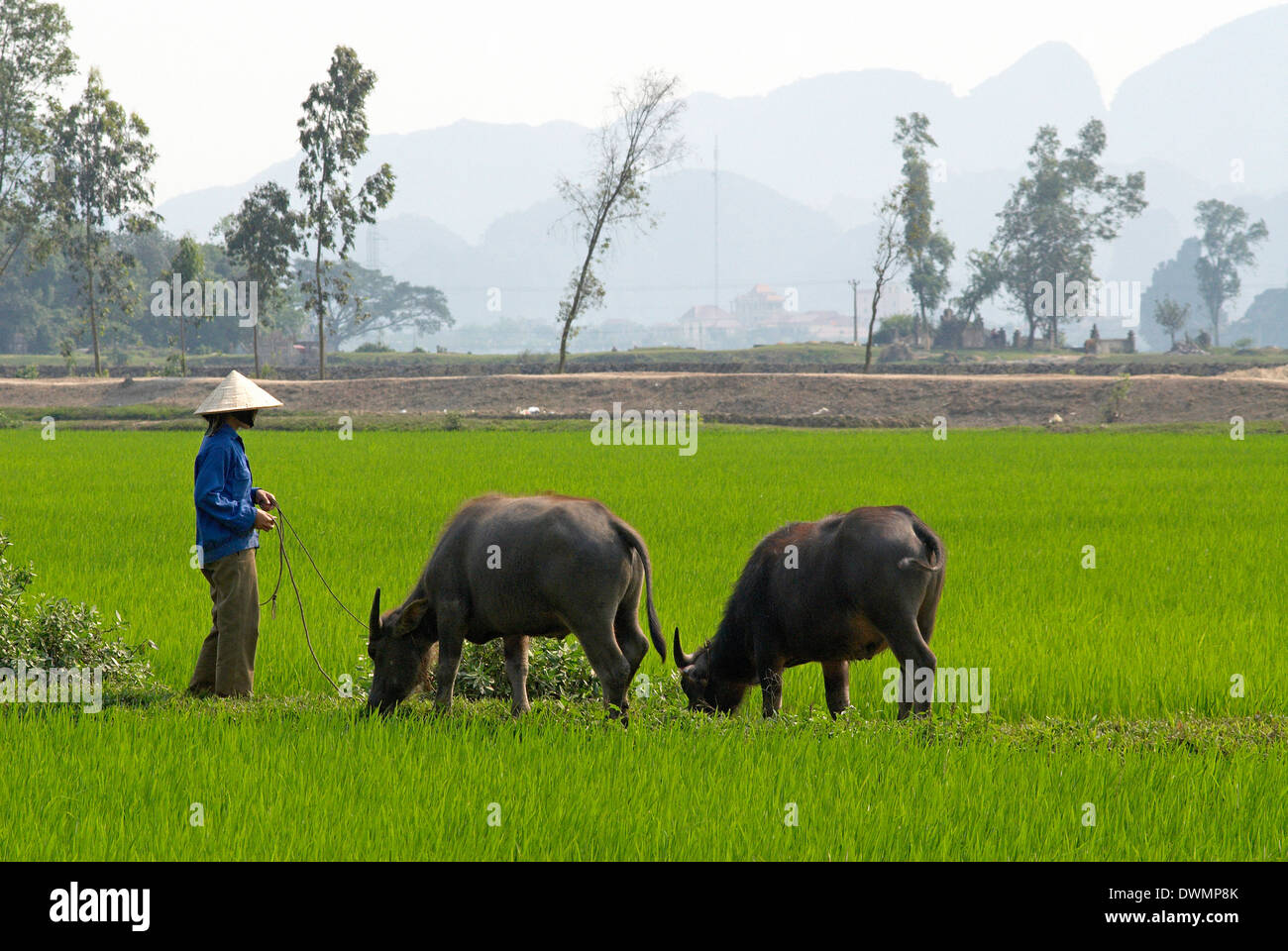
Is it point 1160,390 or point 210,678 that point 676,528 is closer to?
point 210,678

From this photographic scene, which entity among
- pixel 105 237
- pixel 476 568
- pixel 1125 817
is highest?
pixel 105 237

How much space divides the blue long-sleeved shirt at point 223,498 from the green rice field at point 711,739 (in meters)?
0.80

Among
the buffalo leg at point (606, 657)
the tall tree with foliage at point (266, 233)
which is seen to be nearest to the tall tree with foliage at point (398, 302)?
the tall tree with foliage at point (266, 233)

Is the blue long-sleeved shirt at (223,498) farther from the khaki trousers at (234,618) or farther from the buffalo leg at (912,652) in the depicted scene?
the buffalo leg at (912,652)

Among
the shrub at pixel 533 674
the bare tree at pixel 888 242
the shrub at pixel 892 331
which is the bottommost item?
the shrub at pixel 533 674

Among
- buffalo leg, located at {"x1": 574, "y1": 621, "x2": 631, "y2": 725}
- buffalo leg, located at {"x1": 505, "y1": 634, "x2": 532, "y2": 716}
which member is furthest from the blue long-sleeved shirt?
buffalo leg, located at {"x1": 574, "y1": 621, "x2": 631, "y2": 725}

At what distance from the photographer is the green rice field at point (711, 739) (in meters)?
4.12

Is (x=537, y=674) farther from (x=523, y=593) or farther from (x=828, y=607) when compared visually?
(x=828, y=607)

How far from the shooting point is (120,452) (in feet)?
74.1

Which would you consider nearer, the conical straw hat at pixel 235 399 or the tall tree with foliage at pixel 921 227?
the conical straw hat at pixel 235 399

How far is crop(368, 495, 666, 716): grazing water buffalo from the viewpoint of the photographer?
5309mm

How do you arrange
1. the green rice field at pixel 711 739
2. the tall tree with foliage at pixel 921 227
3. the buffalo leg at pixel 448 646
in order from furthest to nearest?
the tall tree with foliage at pixel 921 227 → the buffalo leg at pixel 448 646 → the green rice field at pixel 711 739
